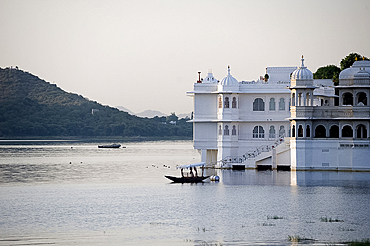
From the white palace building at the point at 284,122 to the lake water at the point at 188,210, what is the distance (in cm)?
224

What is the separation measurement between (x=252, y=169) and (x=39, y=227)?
37377 millimetres

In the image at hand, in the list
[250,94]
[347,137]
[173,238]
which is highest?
[250,94]

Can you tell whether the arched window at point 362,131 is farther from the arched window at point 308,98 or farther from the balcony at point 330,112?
the arched window at point 308,98

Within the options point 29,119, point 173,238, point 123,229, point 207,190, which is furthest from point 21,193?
point 29,119

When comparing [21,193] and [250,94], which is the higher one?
[250,94]

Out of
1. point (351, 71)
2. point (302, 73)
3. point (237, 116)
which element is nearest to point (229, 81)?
point (237, 116)

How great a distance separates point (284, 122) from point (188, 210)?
106ft

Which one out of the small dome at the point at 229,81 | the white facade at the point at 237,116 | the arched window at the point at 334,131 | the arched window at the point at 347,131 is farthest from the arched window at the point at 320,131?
the small dome at the point at 229,81

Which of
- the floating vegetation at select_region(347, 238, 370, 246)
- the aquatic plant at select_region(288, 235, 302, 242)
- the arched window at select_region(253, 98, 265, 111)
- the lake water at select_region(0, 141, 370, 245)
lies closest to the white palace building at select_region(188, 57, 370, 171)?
the arched window at select_region(253, 98, 265, 111)

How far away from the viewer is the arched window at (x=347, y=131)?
6569 cm

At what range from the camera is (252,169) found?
7094cm

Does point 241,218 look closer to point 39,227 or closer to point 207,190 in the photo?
point 39,227

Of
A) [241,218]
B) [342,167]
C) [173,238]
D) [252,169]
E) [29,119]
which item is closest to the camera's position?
[173,238]

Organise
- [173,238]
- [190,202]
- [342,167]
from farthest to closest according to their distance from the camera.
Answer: [342,167] → [190,202] → [173,238]
